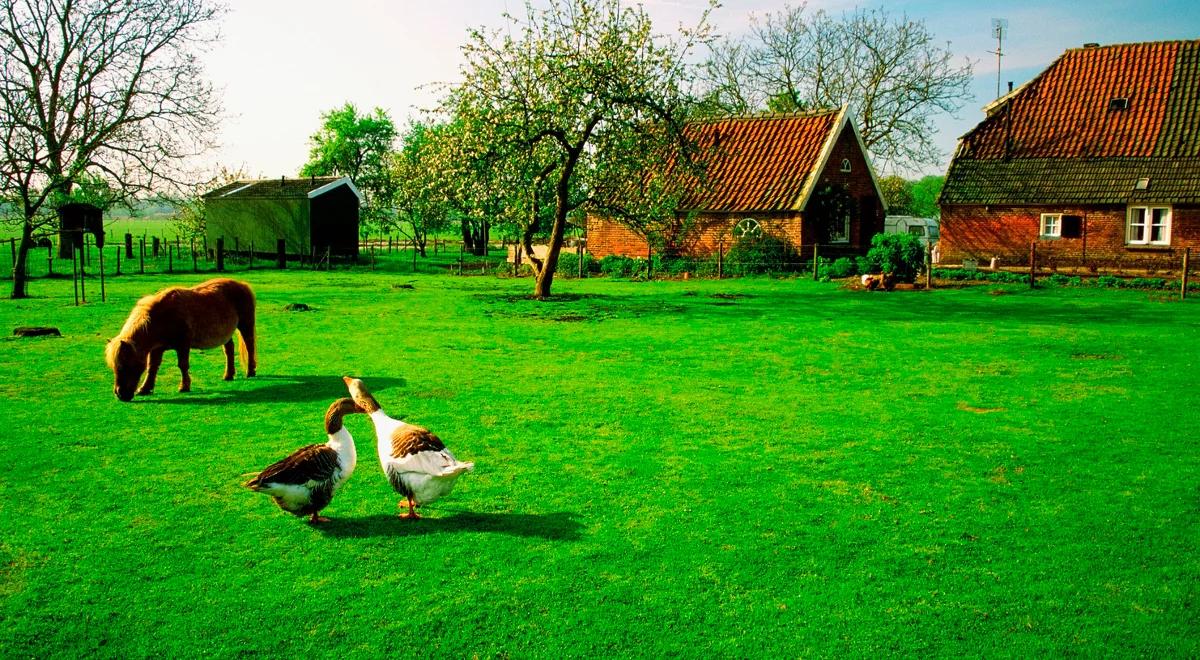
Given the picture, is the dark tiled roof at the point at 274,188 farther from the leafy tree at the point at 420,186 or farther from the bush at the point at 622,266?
the bush at the point at 622,266

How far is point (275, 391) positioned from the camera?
11812 mm

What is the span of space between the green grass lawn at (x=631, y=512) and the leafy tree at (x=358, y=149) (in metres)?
52.8

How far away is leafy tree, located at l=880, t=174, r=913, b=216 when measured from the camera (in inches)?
3036

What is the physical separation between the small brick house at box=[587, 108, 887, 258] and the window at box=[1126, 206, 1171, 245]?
10.3 metres

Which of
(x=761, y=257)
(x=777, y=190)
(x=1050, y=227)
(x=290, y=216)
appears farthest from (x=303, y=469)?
(x=290, y=216)

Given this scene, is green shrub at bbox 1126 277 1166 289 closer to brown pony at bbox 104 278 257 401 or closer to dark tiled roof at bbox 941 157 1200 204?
dark tiled roof at bbox 941 157 1200 204

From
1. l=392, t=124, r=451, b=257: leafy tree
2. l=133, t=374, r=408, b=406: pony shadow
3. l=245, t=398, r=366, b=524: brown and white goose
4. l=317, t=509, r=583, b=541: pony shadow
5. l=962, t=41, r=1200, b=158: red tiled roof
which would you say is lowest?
l=317, t=509, r=583, b=541: pony shadow

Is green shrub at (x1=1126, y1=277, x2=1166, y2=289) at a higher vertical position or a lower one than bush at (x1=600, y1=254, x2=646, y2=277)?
lower

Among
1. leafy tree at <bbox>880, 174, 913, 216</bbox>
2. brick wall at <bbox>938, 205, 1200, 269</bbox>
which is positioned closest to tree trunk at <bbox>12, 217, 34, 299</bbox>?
brick wall at <bbox>938, 205, 1200, 269</bbox>

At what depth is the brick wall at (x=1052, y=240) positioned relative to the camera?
31.5 m

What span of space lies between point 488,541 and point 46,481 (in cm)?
432

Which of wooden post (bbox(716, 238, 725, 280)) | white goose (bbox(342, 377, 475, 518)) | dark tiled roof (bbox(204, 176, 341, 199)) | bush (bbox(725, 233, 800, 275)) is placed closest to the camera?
white goose (bbox(342, 377, 475, 518))

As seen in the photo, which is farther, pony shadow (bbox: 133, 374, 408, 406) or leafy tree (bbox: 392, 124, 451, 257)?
leafy tree (bbox: 392, 124, 451, 257)

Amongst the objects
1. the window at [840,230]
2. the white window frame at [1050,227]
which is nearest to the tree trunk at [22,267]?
the window at [840,230]
